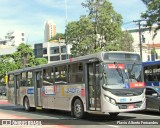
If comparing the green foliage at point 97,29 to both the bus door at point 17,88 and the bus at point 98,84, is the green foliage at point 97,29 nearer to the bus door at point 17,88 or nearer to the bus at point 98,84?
the bus door at point 17,88

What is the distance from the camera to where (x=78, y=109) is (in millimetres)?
17062

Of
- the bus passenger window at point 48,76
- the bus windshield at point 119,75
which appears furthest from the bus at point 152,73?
the bus windshield at point 119,75

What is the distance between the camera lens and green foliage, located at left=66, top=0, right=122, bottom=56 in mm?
44188

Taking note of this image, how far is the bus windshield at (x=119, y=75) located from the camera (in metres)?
15.3

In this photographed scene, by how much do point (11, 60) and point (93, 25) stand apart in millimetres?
56387

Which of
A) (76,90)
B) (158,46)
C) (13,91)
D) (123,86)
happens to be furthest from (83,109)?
(158,46)

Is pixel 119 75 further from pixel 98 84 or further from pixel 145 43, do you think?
pixel 145 43

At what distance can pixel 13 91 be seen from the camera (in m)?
26.3

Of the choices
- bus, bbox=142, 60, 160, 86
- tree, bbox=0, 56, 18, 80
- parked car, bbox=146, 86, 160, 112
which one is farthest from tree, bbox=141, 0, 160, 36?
tree, bbox=0, 56, 18, 80

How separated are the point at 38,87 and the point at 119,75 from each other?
7626mm

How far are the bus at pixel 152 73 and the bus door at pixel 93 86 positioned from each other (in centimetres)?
1154

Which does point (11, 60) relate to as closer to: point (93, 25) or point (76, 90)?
point (93, 25)

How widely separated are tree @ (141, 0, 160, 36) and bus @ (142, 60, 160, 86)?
301 cm

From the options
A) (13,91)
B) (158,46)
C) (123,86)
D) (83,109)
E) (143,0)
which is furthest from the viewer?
(158,46)
